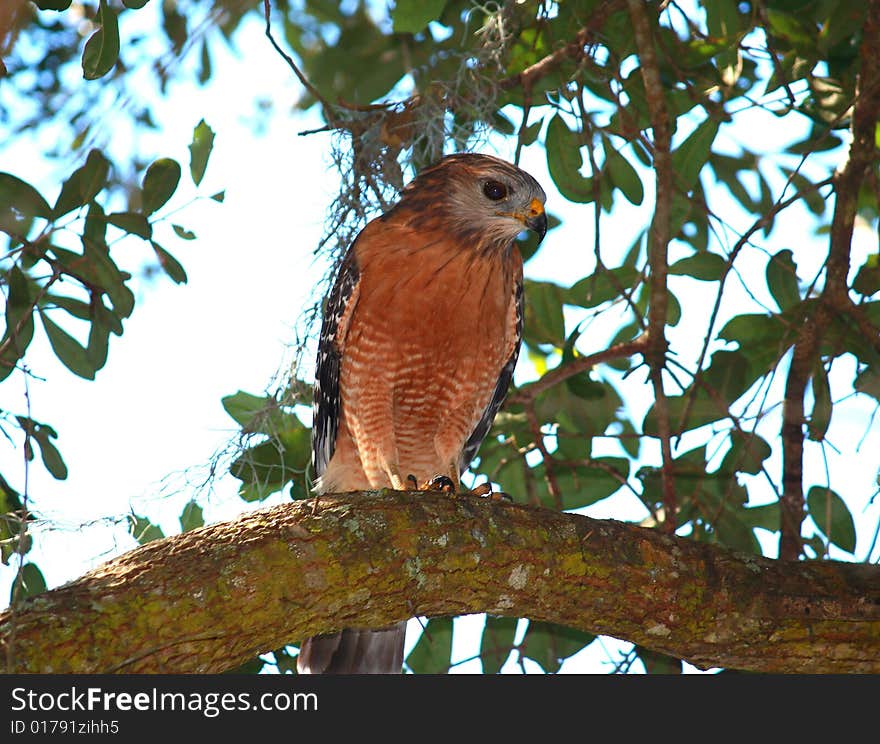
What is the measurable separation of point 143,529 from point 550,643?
1992 mm

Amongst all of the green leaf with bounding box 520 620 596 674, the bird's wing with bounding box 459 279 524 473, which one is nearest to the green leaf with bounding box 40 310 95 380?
the bird's wing with bounding box 459 279 524 473

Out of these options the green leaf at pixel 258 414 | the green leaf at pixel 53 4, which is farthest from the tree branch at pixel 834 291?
the green leaf at pixel 53 4

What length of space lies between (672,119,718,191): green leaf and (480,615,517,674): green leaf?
2289 mm

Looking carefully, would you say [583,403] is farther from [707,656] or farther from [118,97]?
[118,97]

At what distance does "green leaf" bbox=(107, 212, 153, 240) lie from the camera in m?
4.22

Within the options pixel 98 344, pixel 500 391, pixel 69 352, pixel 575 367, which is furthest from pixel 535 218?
pixel 69 352

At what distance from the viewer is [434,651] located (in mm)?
4871

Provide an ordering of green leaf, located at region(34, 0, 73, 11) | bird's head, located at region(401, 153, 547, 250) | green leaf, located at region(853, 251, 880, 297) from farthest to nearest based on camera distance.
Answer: bird's head, located at region(401, 153, 547, 250), green leaf, located at region(853, 251, 880, 297), green leaf, located at region(34, 0, 73, 11)

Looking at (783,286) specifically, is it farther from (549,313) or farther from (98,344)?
(98,344)

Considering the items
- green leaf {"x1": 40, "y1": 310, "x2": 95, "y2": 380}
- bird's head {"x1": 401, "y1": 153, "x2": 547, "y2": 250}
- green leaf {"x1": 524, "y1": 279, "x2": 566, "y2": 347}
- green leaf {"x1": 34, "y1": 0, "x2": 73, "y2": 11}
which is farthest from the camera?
green leaf {"x1": 524, "y1": 279, "x2": 566, "y2": 347}

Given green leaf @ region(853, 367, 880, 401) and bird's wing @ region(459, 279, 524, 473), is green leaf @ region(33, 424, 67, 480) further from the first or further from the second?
green leaf @ region(853, 367, 880, 401)

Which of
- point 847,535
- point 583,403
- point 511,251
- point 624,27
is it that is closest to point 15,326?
point 511,251

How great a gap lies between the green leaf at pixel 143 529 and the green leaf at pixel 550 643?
1.78m

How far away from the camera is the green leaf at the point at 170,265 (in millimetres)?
4336
